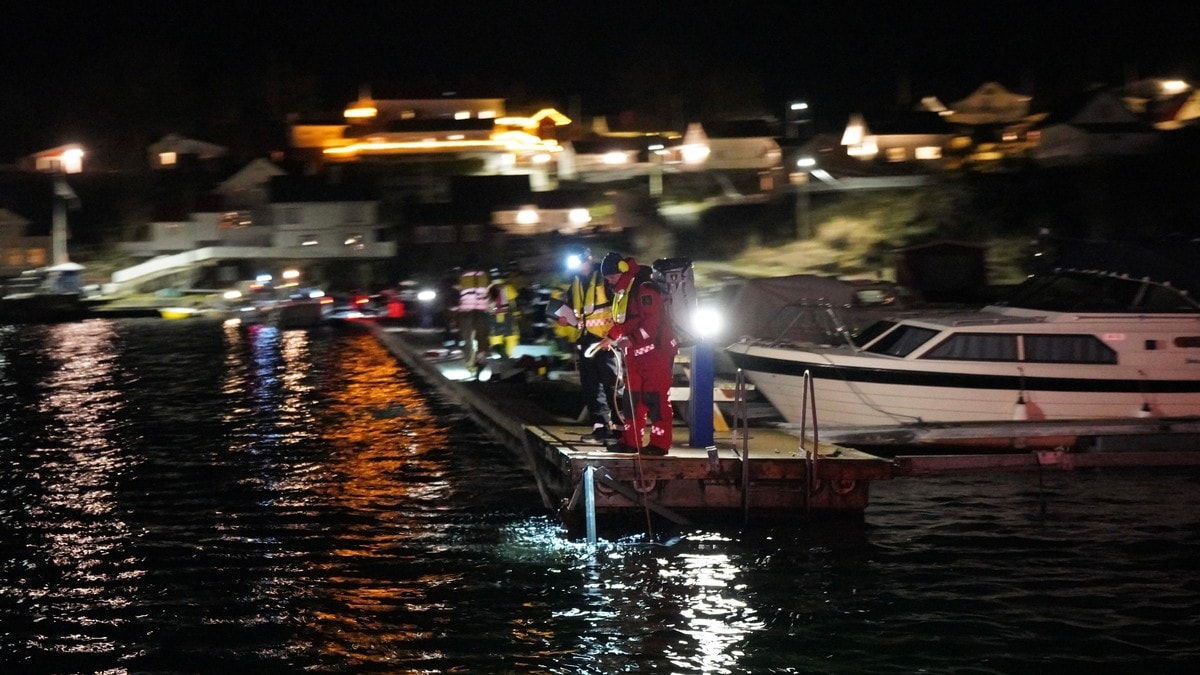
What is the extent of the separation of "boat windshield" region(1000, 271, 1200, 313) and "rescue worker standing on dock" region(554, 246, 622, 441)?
7374 millimetres

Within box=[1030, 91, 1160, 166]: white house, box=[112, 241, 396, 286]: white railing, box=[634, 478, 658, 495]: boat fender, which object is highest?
box=[1030, 91, 1160, 166]: white house

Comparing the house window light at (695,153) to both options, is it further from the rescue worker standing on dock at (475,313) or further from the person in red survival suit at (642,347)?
the person in red survival suit at (642,347)

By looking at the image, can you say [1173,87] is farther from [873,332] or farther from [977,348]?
A: [977,348]

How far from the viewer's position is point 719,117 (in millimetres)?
114188

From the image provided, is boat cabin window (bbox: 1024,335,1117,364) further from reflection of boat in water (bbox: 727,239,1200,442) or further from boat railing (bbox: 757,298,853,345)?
boat railing (bbox: 757,298,853,345)

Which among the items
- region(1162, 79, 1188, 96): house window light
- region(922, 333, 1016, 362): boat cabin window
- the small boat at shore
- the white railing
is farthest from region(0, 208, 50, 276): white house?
region(1162, 79, 1188, 96): house window light

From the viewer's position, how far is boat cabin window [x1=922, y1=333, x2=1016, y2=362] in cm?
1644

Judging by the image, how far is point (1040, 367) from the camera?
53.9ft

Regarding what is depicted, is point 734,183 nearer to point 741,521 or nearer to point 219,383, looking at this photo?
point 219,383

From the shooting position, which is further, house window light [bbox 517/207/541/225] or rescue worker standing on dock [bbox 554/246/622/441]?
house window light [bbox 517/207/541/225]

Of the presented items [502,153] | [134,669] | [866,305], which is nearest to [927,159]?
[502,153]

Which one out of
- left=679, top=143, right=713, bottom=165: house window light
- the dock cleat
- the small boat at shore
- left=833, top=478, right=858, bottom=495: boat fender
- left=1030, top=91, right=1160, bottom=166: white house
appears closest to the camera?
left=833, top=478, right=858, bottom=495: boat fender

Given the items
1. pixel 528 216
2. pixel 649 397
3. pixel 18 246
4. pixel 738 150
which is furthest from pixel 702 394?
pixel 18 246

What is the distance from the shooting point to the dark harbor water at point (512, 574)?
340 inches
